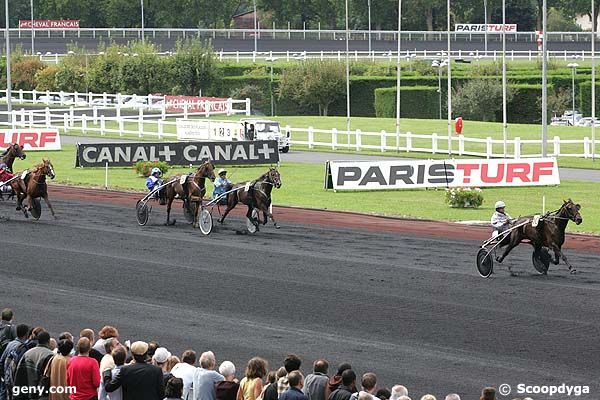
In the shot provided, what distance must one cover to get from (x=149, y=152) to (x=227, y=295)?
22059 mm

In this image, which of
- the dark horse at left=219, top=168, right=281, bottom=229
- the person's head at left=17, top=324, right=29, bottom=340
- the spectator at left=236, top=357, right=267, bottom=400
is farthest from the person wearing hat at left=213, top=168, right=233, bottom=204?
the spectator at left=236, top=357, right=267, bottom=400

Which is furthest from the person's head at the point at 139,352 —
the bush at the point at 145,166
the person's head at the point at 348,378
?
the bush at the point at 145,166

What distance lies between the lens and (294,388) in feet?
38.1

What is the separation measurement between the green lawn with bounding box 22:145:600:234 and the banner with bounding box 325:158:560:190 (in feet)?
1.28

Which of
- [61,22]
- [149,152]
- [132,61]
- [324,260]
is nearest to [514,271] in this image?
[324,260]

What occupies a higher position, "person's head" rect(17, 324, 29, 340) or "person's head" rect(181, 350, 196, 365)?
"person's head" rect(17, 324, 29, 340)

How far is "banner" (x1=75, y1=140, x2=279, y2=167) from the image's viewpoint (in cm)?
4244

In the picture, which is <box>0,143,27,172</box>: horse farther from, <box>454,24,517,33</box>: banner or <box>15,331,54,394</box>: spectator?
<box>454,24,517,33</box>: banner

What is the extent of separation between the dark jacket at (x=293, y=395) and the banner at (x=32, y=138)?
39.1 meters

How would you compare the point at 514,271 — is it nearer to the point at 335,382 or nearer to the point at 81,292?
the point at 81,292

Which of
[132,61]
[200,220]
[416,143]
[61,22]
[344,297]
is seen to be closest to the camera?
[344,297]

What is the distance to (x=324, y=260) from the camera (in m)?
24.7

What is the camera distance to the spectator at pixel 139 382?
1201 cm

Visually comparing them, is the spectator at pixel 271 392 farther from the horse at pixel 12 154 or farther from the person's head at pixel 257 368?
the horse at pixel 12 154
